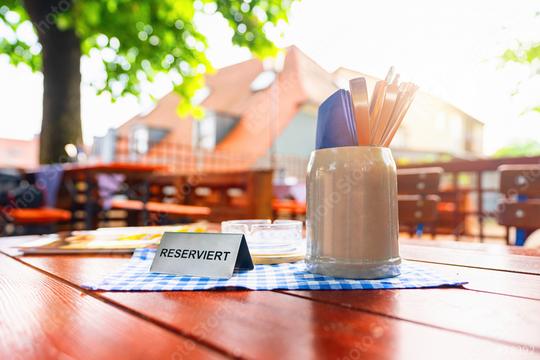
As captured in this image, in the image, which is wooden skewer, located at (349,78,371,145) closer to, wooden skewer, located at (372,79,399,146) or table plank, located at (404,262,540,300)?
wooden skewer, located at (372,79,399,146)

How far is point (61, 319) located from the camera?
17.0 inches

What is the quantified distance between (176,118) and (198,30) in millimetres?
9762

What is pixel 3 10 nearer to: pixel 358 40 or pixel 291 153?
pixel 358 40

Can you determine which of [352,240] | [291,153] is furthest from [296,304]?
[291,153]

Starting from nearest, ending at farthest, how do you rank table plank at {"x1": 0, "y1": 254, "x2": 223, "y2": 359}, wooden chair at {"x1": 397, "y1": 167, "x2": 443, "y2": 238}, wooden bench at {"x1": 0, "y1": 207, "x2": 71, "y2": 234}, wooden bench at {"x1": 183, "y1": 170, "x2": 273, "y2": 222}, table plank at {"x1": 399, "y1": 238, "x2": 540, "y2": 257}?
table plank at {"x1": 0, "y1": 254, "x2": 223, "y2": 359}, table plank at {"x1": 399, "y1": 238, "x2": 540, "y2": 257}, wooden chair at {"x1": 397, "y1": 167, "x2": 443, "y2": 238}, wooden bench at {"x1": 0, "y1": 207, "x2": 71, "y2": 234}, wooden bench at {"x1": 183, "y1": 170, "x2": 273, "y2": 222}

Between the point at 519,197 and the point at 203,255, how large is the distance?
154 cm

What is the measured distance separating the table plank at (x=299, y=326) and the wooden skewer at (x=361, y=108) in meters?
0.24

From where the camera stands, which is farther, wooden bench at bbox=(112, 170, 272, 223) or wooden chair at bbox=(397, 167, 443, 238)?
wooden bench at bbox=(112, 170, 272, 223)

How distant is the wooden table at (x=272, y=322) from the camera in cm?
34

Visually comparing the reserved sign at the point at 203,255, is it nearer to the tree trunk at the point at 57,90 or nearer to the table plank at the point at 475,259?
the table plank at the point at 475,259

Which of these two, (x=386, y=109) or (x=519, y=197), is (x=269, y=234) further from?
(x=519, y=197)

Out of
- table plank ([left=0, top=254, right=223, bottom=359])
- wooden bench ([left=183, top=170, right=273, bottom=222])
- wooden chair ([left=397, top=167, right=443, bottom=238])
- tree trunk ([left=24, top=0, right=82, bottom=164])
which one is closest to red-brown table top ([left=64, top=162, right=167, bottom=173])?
wooden bench ([left=183, top=170, right=273, bottom=222])

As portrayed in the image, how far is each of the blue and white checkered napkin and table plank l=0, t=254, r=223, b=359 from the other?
0.08m

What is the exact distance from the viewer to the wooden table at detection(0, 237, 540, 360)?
1.12ft
